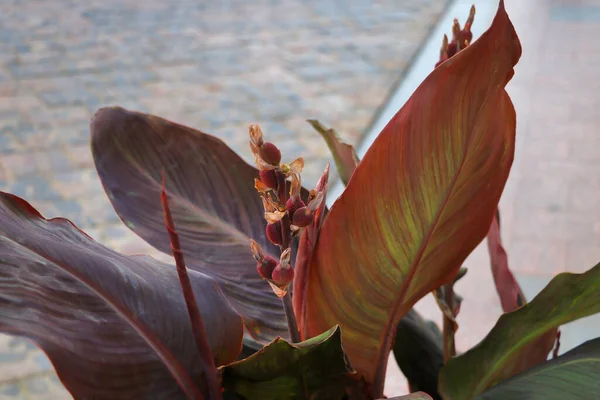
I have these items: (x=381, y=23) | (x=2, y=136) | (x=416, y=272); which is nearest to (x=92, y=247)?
(x=416, y=272)

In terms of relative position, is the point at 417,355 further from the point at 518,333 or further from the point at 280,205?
the point at 280,205

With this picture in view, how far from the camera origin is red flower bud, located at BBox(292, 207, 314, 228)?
0.38m

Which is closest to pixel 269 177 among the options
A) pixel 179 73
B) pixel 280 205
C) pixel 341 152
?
pixel 280 205

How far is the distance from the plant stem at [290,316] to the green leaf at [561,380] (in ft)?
0.42

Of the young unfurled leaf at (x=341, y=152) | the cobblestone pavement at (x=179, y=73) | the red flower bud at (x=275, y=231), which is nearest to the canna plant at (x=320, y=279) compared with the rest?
the red flower bud at (x=275, y=231)

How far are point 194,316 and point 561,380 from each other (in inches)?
8.7

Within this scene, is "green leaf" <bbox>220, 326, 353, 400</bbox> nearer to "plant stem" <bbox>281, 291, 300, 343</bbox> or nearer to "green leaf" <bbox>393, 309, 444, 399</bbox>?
"plant stem" <bbox>281, 291, 300, 343</bbox>

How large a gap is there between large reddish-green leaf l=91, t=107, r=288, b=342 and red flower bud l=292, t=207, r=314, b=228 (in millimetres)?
180

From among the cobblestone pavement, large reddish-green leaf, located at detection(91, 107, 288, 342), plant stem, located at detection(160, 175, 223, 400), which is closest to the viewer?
plant stem, located at detection(160, 175, 223, 400)

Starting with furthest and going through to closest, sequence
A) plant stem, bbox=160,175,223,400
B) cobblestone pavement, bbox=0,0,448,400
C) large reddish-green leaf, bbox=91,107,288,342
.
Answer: cobblestone pavement, bbox=0,0,448,400 < large reddish-green leaf, bbox=91,107,288,342 < plant stem, bbox=160,175,223,400

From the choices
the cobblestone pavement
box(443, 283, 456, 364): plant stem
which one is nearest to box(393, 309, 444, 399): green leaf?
box(443, 283, 456, 364): plant stem

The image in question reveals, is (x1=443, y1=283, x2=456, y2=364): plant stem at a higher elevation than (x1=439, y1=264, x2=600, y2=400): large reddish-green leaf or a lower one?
higher

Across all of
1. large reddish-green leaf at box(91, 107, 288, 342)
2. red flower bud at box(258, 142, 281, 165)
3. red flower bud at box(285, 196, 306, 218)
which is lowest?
red flower bud at box(285, 196, 306, 218)

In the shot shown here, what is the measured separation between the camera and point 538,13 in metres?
3.83
